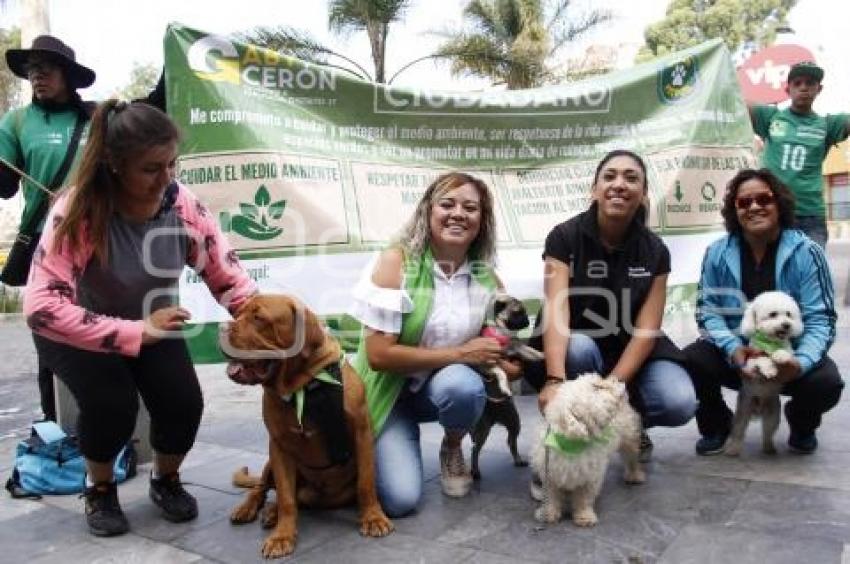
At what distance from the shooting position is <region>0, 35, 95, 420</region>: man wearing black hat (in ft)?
12.4

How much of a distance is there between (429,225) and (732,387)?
5.79 feet

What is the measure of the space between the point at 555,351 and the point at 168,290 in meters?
1.69

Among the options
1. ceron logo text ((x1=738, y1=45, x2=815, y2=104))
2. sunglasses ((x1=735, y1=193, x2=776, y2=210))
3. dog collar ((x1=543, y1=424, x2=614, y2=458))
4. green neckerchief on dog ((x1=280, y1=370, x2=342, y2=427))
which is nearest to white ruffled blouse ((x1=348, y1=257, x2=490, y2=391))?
green neckerchief on dog ((x1=280, y1=370, x2=342, y2=427))

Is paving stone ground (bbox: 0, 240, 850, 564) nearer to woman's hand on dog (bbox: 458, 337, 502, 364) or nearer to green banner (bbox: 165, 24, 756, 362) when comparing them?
woman's hand on dog (bbox: 458, 337, 502, 364)

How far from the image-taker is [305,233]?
454 cm

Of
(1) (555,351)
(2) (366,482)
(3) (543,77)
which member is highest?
(3) (543,77)

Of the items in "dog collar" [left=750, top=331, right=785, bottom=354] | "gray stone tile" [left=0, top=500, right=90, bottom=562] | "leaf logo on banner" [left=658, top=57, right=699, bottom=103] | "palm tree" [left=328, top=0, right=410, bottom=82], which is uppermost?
"palm tree" [left=328, top=0, right=410, bottom=82]

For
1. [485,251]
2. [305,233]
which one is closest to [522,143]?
[305,233]

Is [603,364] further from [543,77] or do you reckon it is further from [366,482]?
[543,77]

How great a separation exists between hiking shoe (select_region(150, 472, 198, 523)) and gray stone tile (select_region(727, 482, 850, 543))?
2165 millimetres

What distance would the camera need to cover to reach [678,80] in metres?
5.29

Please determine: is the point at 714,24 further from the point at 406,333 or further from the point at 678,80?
the point at 406,333

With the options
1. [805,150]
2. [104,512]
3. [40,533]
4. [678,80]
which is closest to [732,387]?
[805,150]

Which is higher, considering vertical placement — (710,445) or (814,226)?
(814,226)
